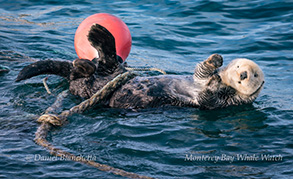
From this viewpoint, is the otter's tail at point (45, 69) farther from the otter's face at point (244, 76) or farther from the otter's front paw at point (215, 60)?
the otter's face at point (244, 76)

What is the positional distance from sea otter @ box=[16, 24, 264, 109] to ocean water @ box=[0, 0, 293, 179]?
0.50ft

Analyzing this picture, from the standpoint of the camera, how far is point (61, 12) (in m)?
10.5

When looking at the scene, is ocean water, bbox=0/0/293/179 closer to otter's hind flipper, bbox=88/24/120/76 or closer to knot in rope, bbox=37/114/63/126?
knot in rope, bbox=37/114/63/126

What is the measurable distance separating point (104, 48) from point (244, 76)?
6.29ft

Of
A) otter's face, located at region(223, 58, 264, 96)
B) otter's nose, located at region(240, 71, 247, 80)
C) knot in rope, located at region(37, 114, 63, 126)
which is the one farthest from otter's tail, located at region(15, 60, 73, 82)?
otter's nose, located at region(240, 71, 247, 80)

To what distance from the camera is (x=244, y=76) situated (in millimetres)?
4277

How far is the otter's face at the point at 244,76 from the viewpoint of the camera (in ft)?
14.1

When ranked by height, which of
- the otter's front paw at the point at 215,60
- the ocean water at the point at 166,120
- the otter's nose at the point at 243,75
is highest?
the otter's front paw at the point at 215,60

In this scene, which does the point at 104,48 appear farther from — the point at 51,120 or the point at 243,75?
the point at 243,75

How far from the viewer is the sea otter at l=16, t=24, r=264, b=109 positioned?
14.6 ft

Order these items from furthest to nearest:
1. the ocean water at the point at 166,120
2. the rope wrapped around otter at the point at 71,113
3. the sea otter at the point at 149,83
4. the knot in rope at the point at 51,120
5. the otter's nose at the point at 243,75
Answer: the sea otter at the point at 149,83
the otter's nose at the point at 243,75
the knot in rope at the point at 51,120
the ocean water at the point at 166,120
the rope wrapped around otter at the point at 71,113

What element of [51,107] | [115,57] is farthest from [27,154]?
[115,57]

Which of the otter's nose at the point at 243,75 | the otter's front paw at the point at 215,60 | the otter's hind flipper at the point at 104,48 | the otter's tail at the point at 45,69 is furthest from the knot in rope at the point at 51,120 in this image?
the otter's nose at the point at 243,75

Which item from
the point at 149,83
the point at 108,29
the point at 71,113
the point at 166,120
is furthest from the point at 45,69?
the point at 166,120
